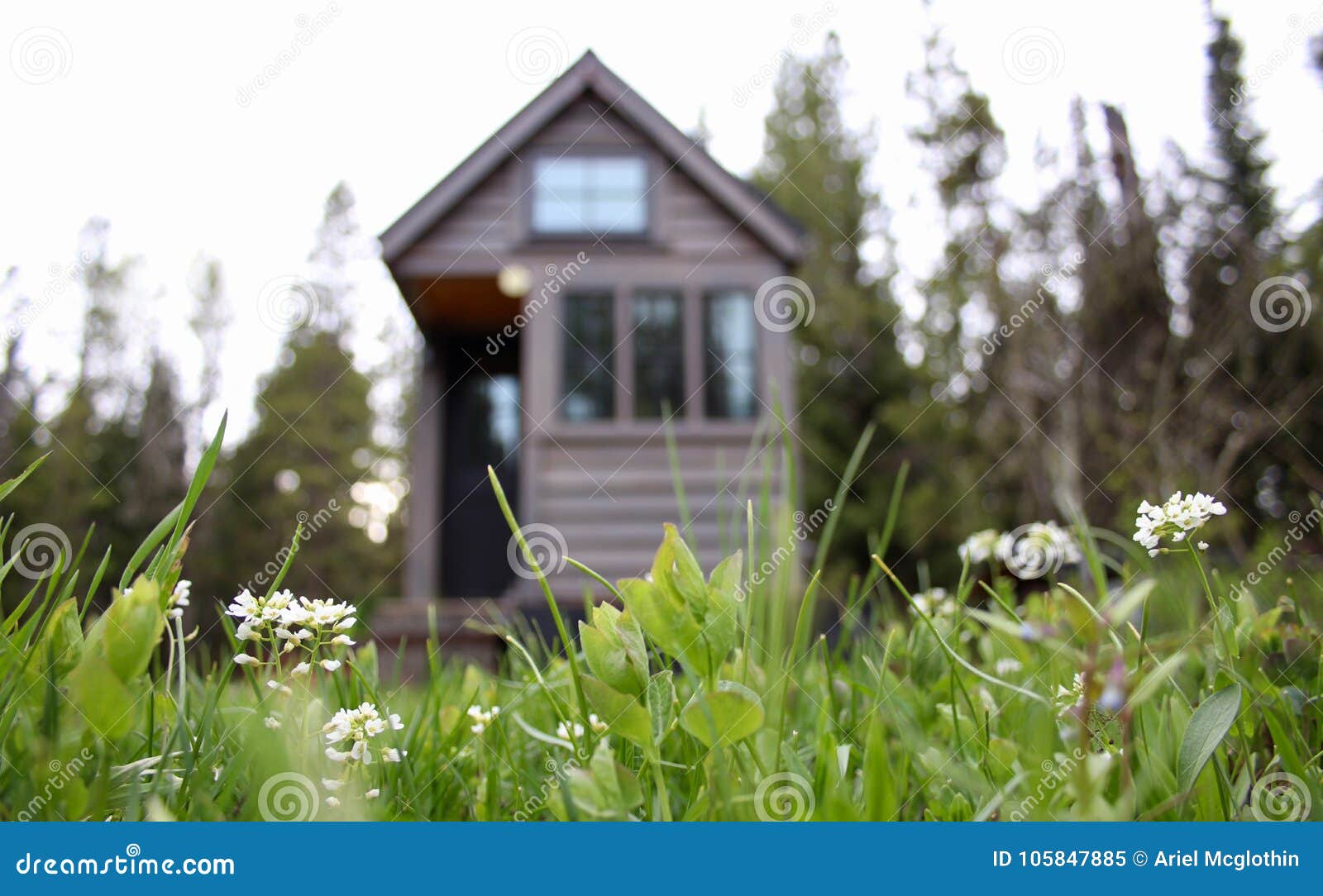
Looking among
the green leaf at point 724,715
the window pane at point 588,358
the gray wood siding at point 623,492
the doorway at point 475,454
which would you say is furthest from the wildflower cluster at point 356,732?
the doorway at point 475,454

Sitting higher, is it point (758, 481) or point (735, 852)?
point (758, 481)

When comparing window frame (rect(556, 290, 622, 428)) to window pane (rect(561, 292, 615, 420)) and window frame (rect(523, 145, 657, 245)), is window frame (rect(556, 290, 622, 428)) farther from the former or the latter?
window frame (rect(523, 145, 657, 245))

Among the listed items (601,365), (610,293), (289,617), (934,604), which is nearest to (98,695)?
(289,617)

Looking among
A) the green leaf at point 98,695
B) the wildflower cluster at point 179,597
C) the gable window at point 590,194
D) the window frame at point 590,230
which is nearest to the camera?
the green leaf at point 98,695

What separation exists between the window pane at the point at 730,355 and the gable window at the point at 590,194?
3.72 feet

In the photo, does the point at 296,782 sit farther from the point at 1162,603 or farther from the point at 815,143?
the point at 815,143

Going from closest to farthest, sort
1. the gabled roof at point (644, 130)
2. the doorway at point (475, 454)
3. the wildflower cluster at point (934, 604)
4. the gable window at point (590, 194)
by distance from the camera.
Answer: the wildflower cluster at point (934, 604), the gabled roof at point (644, 130), the gable window at point (590, 194), the doorway at point (475, 454)

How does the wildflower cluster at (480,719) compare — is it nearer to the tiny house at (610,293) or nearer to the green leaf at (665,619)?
the green leaf at (665,619)

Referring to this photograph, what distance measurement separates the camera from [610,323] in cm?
810

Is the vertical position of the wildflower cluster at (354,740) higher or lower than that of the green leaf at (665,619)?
lower

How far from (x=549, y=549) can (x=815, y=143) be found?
2022 cm

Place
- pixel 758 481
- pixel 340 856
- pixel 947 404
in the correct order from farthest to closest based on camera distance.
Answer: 1. pixel 947 404
2. pixel 758 481
3. pixel 340 856

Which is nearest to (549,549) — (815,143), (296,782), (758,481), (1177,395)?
(758,481)

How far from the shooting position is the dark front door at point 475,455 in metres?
9.84
